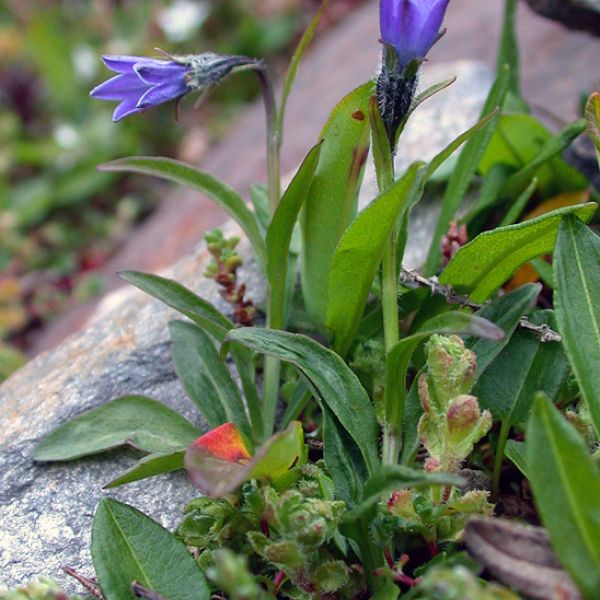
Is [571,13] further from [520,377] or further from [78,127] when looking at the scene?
[78,127]

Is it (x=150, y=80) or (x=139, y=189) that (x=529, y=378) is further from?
(x=139, y=189)

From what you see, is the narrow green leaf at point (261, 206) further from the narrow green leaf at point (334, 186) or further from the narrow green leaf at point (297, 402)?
the narrow green leaf at point (297, 402)

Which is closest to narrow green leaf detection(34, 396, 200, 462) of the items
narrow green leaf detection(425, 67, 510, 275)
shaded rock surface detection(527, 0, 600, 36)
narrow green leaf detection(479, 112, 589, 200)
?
narrow green leaf detection(425, 67, 510, 275)

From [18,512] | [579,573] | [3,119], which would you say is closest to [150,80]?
[18,512]

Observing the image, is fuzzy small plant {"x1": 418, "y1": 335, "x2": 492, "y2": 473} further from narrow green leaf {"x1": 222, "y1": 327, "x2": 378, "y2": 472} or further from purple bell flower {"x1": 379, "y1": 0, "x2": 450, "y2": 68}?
purple bell flower {"x1": 379, "y1": 0, "x2": 450, "y2": 68}

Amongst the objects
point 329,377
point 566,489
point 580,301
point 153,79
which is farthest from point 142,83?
point 566,489
